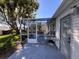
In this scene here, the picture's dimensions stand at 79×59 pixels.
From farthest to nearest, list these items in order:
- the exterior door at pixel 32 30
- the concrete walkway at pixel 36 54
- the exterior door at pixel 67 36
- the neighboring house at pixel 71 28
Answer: the exterior door at pixel 32 30 → the concrete walkway at pixel 36 54 → the exterior door at pixel 67 36 → the neighboring house at pixel 71 28

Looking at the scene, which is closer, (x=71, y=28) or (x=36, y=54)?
(x=71, y=28)

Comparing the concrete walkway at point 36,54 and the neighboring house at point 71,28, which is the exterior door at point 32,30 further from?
the neighboring house at point 71,28

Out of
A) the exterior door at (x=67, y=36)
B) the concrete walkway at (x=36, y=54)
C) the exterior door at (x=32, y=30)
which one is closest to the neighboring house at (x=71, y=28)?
the exterior door at (x=67, y=36)

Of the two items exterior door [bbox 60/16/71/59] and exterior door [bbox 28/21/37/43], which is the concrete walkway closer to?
exterior door [bbox 60/16/71/59]

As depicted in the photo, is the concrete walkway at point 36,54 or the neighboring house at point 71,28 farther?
the concrete walkway at point 36,54

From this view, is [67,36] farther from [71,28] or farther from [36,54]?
[36,54]

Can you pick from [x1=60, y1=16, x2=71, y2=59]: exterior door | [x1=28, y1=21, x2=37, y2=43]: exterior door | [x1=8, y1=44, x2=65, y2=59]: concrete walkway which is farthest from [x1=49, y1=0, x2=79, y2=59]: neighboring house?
[x1=28, y1=21, x2=37, y2=43]: exterior door

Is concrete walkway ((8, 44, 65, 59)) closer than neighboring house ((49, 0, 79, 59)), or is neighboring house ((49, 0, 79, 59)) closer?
neighboring house ((49, 0, 79, 59))

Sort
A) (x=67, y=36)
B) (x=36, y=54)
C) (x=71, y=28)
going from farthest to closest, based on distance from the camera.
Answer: (x=36, y=54)
(x=67, y=36)
(x=71, y=28)

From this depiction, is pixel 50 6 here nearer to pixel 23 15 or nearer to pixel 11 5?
pixel 23 15

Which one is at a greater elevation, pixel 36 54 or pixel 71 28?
pixel 71 28

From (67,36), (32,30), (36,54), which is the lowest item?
(36,54)

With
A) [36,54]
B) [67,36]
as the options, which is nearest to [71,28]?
[67,36]

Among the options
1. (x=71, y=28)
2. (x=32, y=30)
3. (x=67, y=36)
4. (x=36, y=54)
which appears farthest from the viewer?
(x=32, y=30)
